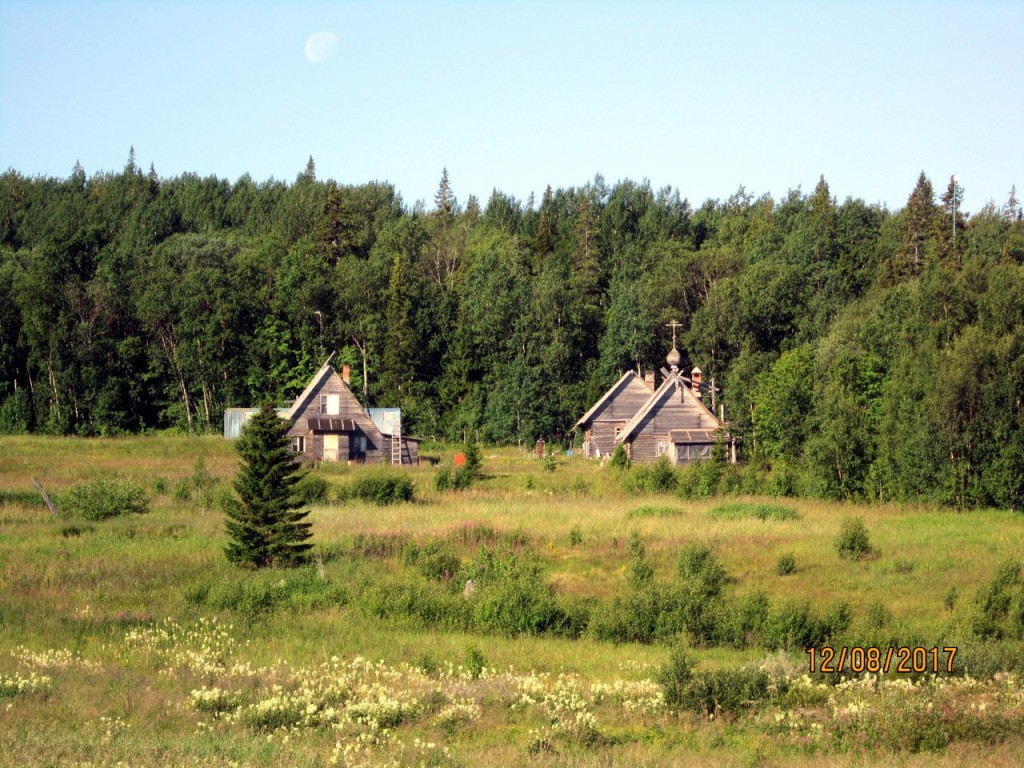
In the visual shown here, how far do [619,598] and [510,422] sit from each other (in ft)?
157

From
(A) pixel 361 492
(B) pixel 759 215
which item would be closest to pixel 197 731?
(A) pixel 361 492

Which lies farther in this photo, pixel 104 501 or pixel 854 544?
pixel 104 501

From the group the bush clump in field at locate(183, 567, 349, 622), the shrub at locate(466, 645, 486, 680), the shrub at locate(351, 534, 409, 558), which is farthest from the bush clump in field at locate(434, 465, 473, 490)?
the shrub at locate(466, 645, 486, 680)

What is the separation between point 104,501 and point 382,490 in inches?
411

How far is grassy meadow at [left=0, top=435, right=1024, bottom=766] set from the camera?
56.4 feet

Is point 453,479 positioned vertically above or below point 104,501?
above

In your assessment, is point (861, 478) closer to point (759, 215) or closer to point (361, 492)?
point (361, 492)

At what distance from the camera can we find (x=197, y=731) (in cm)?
1738

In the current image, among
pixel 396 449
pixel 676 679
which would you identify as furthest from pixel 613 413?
Result: pixel 676 679

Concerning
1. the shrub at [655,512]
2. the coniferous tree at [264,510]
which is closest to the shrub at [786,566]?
the shrub at [655,512]

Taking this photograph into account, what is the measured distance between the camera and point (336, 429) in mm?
60625

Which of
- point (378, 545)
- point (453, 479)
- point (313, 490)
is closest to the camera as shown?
point (378, 545)
